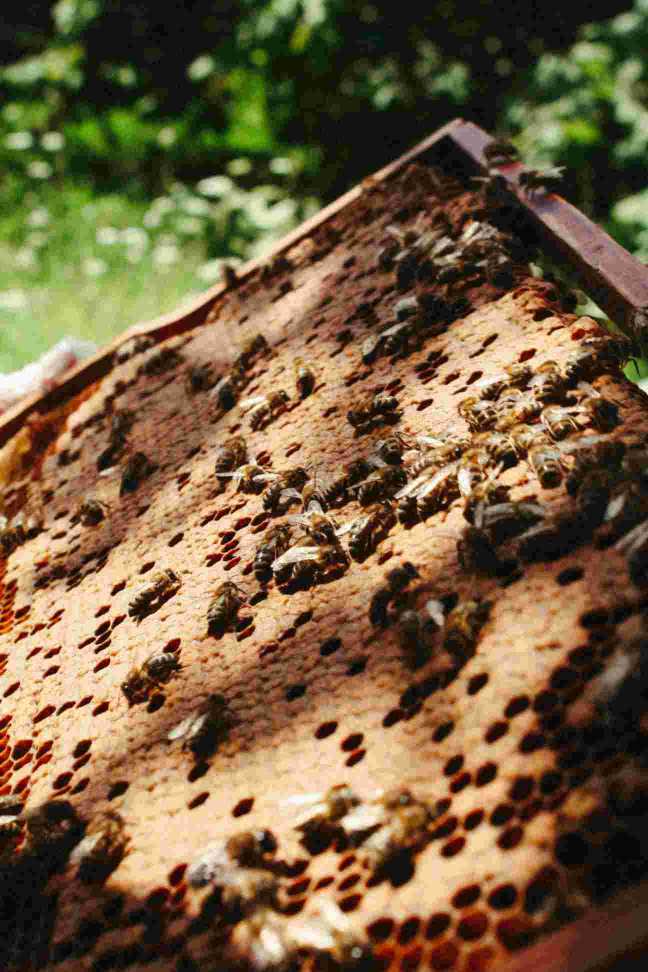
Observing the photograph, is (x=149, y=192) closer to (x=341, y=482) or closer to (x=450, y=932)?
(x=341, y=482)

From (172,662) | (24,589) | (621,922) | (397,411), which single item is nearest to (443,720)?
(621,922)

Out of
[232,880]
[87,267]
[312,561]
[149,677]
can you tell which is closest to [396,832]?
[232,880]

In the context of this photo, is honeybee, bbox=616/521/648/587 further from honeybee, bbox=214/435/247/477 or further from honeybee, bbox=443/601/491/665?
honeybee, bbox=214/435/247/477

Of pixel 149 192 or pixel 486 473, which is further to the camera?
pixel 149 192

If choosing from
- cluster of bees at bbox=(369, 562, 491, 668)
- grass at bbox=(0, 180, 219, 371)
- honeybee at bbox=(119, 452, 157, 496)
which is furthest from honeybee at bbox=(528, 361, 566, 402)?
grass at bbox=(0, 180, 219, 371)

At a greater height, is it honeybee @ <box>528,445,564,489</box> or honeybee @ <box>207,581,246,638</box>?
honeybee @ <box>207,581,246,638</box>

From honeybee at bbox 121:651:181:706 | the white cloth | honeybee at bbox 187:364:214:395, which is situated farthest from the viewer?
the white cloth

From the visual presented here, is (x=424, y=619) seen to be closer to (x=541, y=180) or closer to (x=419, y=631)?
(x=419, y=631)
